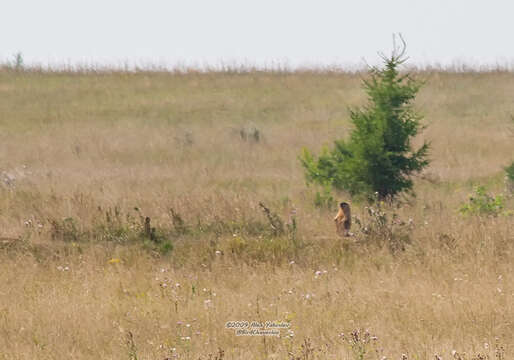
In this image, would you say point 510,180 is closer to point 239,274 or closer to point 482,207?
point 482,207

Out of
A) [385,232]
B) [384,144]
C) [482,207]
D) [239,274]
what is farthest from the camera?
[384,144]

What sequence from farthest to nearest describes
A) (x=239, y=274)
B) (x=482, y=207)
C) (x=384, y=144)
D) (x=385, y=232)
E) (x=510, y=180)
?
(x=510, y=180) → (x=384, y=144) → (x=482, y=207) → (x=385, y=232) → (x=239, y=274)

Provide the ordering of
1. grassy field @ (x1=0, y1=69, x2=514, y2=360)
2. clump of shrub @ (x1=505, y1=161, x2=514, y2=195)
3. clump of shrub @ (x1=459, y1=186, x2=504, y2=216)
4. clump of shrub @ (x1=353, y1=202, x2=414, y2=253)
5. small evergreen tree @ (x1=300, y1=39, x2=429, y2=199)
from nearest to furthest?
1. grassy field @ (x1=0, y1=69, x2=514, y2=360)
2. clump of shrub @ (x1=353, y1=202, x2=414, y2=253)
3. clump of shrub @ (x1=459, y1=186, x2=504, y2=216)
4. small evergreen tree @ (x1=300, y1=39, x2=429, y2=199)
5. clump of shrub @ (x1=505, y1=161, x2=514, y2=195)

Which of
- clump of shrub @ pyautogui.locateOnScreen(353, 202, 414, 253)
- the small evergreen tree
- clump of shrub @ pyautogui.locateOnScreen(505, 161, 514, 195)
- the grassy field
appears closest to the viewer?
the grassy field

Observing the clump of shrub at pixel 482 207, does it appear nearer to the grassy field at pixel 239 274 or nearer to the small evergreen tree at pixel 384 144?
the grassy field at pixel 239 274

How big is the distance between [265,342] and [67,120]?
23.9m

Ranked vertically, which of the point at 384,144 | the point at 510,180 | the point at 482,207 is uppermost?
the point at 384,144

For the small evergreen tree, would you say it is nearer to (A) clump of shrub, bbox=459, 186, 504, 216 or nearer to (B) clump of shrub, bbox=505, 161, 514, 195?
(A) clump of shrub, bbox=459, 186, 504, 216

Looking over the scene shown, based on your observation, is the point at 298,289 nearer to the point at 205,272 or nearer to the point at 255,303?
the point at 255,303

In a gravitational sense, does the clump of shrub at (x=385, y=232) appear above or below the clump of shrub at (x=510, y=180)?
above

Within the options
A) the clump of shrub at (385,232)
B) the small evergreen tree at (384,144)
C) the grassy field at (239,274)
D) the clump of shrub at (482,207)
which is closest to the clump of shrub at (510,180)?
the grassy field at (239,274)

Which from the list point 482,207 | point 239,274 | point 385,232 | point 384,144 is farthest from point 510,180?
point 239,274

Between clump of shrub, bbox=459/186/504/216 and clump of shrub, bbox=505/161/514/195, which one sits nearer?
clump of shrub, bbox=459/186/504/216

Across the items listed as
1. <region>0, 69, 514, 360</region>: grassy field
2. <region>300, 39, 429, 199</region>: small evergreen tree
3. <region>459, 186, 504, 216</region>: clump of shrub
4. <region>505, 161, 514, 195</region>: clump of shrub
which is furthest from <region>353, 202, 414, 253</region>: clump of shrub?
<region>505, 161, 514, 195</region>: clump of shrub
